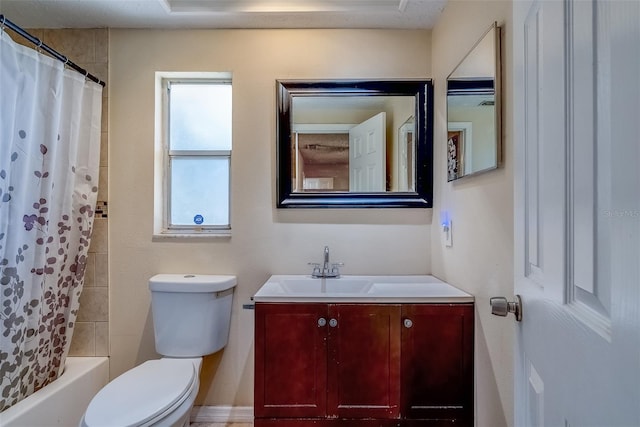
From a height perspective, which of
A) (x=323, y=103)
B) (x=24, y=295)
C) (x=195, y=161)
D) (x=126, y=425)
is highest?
(x=323, y=103)

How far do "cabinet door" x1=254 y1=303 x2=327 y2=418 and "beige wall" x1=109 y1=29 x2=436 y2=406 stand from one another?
19.7 inches

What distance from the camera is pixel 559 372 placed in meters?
0.51

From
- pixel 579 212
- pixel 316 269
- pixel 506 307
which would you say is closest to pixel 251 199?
pixel 316 269

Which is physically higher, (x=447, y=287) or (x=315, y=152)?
(x=315, y=152)

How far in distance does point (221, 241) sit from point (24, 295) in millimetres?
849

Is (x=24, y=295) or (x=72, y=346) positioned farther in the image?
(x=72, y=346)

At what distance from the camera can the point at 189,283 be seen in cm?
161

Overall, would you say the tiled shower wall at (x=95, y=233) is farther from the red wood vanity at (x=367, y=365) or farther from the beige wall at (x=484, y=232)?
the beige wall at (x=484, y=232)

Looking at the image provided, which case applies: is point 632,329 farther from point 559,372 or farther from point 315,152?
point 315,152

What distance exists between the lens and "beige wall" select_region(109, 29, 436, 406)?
1.79m

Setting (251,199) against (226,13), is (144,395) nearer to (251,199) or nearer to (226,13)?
(251,199)

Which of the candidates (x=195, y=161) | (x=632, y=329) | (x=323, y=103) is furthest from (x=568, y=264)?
(x=195, y=161)

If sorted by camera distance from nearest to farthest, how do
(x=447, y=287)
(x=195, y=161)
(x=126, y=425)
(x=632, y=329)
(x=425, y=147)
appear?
1. (x=632, y=329)
2. (x=126, y=425)
3. (x=447, y=287)
4. (x=425, y=147)
5. (x=195, y=161)

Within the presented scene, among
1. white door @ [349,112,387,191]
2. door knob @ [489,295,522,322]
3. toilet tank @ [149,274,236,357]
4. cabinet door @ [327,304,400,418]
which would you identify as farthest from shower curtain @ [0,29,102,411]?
door knob @ [489,295,522,322]
